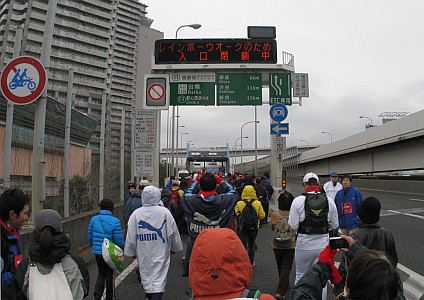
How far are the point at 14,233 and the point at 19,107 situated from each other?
21.3 ft

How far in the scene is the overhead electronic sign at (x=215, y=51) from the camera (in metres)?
16.1

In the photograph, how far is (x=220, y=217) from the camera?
4.77m

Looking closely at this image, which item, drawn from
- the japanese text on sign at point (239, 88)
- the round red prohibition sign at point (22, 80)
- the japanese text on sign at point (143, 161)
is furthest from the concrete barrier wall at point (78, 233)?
the japanese text on sign at point (239, 88)

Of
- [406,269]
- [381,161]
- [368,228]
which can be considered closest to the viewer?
[368,228]

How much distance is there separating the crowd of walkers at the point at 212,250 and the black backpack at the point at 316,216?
0.01 metres

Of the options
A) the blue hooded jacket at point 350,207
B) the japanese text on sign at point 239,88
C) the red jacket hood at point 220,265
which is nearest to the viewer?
the red jacket hood at point 220,265

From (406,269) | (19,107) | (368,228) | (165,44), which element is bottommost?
(406,269)

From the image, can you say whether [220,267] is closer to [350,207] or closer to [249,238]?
[249,238]

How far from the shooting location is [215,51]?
1622 cm

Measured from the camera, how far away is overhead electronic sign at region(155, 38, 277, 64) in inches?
634

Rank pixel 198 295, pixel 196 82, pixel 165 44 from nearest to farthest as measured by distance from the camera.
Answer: pixel 198 295 → pixel 165 44 → pixel 196 82

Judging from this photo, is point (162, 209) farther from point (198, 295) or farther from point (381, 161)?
point (381, 161)

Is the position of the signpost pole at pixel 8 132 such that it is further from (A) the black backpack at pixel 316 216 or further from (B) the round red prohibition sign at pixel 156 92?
(B) the round red prohibition sign at pixel 156 92

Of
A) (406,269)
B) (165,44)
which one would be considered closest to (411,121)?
(165,44)
